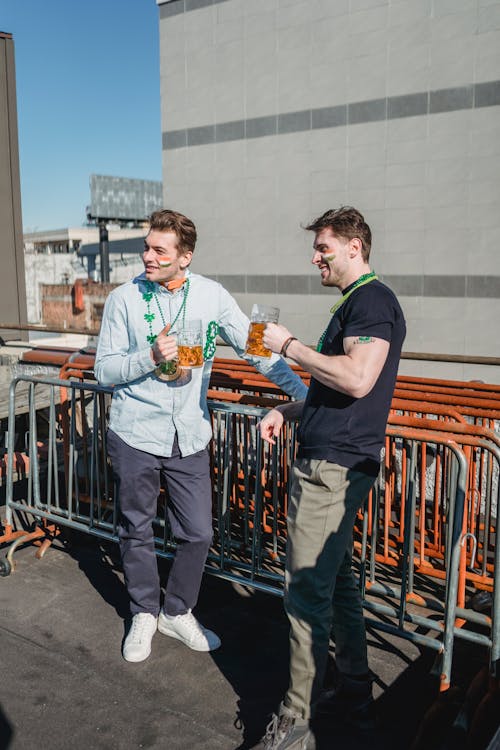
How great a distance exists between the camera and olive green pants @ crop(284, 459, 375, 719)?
8.50 ft

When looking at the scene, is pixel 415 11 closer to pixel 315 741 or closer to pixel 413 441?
pixel 413 441

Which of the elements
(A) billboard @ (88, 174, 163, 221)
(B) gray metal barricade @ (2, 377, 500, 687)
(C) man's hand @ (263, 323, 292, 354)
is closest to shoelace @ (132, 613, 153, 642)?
(B) gray metal barricade @ (2, 377, 500, 687)

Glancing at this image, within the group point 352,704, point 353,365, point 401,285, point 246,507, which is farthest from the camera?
point 401,285

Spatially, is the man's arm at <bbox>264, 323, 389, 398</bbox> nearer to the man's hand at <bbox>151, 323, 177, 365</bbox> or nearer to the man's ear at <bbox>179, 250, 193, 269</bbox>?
the man's hand at <bbox>151, 323, 177, 365</bbox>

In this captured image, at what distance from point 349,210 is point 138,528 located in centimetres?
191

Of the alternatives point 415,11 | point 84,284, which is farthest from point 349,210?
point 84,284

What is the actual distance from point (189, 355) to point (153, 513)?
961 mm

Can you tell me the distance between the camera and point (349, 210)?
8.57ft

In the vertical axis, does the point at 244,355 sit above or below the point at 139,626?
above

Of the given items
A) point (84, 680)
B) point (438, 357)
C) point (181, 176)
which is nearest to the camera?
point (84, 680)

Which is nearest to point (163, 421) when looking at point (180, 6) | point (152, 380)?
point (152, 380)

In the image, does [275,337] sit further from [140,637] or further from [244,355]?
[140,637]

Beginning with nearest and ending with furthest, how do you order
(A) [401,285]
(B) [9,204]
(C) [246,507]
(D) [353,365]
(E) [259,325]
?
(D) [353,365] → (E) [259,325] → (C) [246,507] → (B) [9,204] → (A) [401,285]

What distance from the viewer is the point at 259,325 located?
276cm
